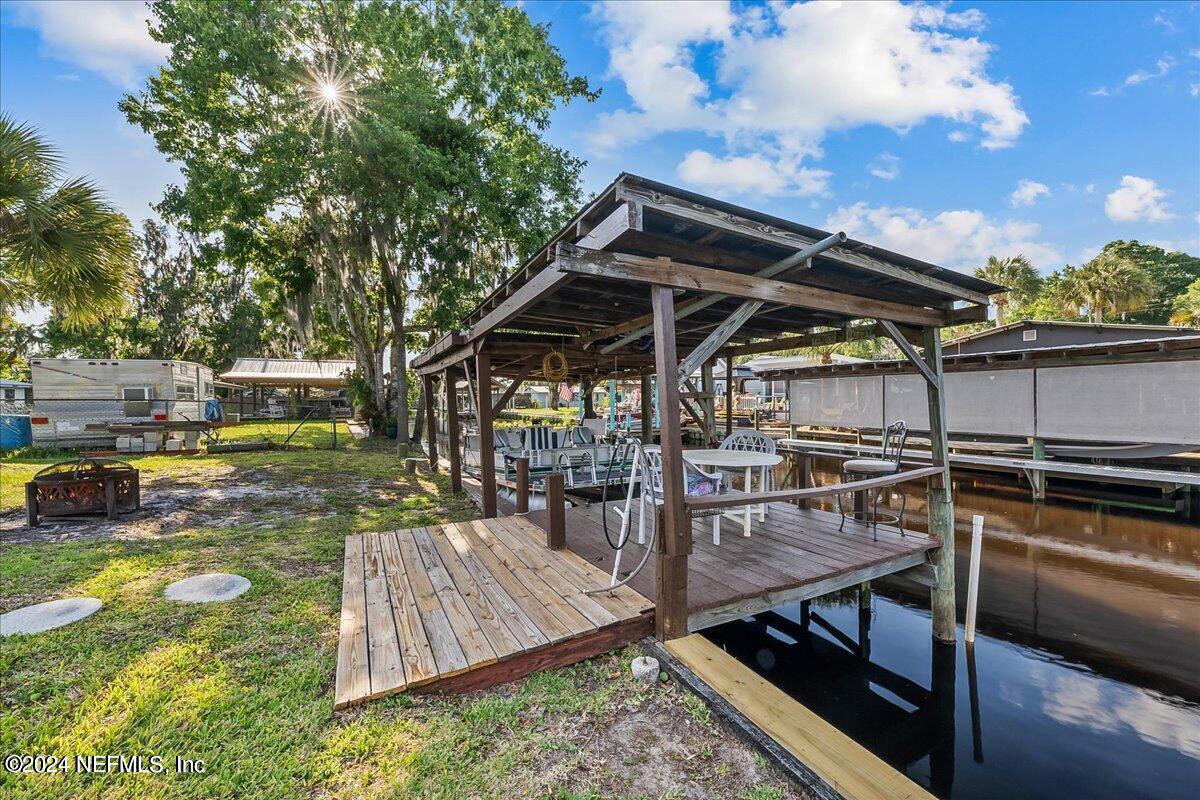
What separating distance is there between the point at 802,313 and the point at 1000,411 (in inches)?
279

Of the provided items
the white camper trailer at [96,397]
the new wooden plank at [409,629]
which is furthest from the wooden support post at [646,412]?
the white camper trailer at [96,397]

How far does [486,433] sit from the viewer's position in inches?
246

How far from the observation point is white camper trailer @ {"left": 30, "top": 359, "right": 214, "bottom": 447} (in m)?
12.4

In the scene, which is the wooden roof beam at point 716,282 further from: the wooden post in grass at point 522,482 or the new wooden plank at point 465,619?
the wooden post in grass at point 522,482

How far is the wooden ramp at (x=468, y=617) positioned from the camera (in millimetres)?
2648

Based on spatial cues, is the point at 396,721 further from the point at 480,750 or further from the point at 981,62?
the point at 981,62

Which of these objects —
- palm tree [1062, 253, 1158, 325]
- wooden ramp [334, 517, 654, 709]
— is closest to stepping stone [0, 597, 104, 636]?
wooden ramp [334, 517, 654, 709]

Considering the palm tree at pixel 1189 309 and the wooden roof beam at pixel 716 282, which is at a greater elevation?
the palm tree at pixel 1189 309

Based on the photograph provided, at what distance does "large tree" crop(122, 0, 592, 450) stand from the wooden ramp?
10298 mm

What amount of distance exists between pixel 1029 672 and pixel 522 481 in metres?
5.22

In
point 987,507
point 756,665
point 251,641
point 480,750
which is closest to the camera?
point 480,750

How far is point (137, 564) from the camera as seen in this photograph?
463 centimetres

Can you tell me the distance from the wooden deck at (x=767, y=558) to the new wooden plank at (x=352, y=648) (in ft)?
6.07

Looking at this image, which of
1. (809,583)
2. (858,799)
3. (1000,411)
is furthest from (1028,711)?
(1000,411)
